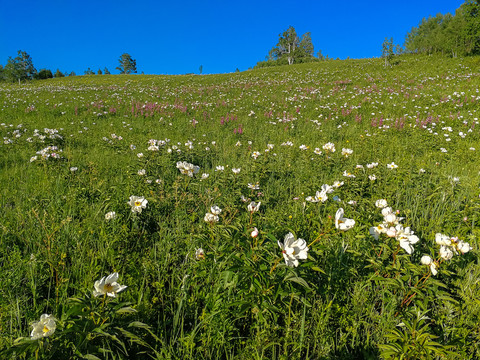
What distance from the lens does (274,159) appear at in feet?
18.4

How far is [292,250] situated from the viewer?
158cm

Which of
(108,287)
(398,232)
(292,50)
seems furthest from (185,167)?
(292,50)

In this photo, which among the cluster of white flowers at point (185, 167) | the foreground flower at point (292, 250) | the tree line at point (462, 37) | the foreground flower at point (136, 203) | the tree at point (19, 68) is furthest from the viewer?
the tree at point (19, 68)

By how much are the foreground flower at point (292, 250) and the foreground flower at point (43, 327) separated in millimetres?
1282

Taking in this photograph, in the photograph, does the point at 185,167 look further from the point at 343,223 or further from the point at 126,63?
the point at 126,63

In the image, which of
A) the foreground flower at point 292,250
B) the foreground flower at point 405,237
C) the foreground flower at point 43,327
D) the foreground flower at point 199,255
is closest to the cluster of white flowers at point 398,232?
the foreground flower at point 405,237

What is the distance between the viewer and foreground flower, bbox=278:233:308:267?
158cm

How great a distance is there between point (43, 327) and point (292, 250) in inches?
54.9

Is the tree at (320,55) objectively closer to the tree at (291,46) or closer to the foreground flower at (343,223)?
the tree at (291,46)

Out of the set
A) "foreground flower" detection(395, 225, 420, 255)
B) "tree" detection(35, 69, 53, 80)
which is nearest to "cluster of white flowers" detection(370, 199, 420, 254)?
"foreground flower" detection(395, 225, 420, 255)

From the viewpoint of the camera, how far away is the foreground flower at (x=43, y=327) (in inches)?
46.9

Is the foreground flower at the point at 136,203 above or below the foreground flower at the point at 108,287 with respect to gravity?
above

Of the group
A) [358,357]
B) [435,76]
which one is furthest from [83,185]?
[435,76]

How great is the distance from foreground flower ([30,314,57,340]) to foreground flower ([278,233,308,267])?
1.28 m
